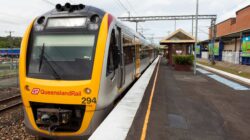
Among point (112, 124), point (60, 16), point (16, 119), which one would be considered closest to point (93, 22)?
point (60, 16)

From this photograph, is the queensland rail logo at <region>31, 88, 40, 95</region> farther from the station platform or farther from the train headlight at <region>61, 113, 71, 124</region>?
the station platform

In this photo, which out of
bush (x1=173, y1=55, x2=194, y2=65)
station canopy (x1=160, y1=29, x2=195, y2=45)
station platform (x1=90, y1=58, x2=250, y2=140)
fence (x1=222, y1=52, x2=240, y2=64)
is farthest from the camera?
fence (x1=222, y1=52, x2=240, y2=64)

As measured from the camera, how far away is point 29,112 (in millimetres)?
5633

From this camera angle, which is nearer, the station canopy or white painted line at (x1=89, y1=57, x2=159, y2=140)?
white painted line at (x1=89, y1=57, x2=159, y2=140)

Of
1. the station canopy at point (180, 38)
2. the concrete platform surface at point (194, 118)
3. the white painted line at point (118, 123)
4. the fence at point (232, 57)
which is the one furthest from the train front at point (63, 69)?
the fence at point (232, 57)

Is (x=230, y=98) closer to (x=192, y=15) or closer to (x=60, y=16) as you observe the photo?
(x=60, y=16)

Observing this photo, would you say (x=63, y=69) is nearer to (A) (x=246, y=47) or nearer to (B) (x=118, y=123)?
(B) (x=118, y=123)

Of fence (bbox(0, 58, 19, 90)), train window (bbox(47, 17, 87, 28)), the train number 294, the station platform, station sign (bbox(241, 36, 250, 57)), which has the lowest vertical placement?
fence (bbox(0, 58, 19, 90))

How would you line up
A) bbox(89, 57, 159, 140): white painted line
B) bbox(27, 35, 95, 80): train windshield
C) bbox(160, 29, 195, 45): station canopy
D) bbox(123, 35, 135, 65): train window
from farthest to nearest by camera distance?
bbox(160, 29, 195, 45): station canopy < bbox(123, 35, 135, 65): train window < bbox(27, 35, 95, 80): train windshield < bbox(89, 57, 159, 140): white painted line

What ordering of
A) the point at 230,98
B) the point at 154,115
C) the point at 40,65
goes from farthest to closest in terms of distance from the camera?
1. the point at 230,98
2. the point at 154,115
3. the point at 40,65

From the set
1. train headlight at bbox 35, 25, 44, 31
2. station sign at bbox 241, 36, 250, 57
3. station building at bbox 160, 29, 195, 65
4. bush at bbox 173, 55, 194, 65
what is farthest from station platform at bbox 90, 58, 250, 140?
station sign at bbox 241, 36, 250, 57

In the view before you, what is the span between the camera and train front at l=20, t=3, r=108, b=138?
5379 mm

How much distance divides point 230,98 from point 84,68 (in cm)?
711

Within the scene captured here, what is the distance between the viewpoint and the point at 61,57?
19.2ft
